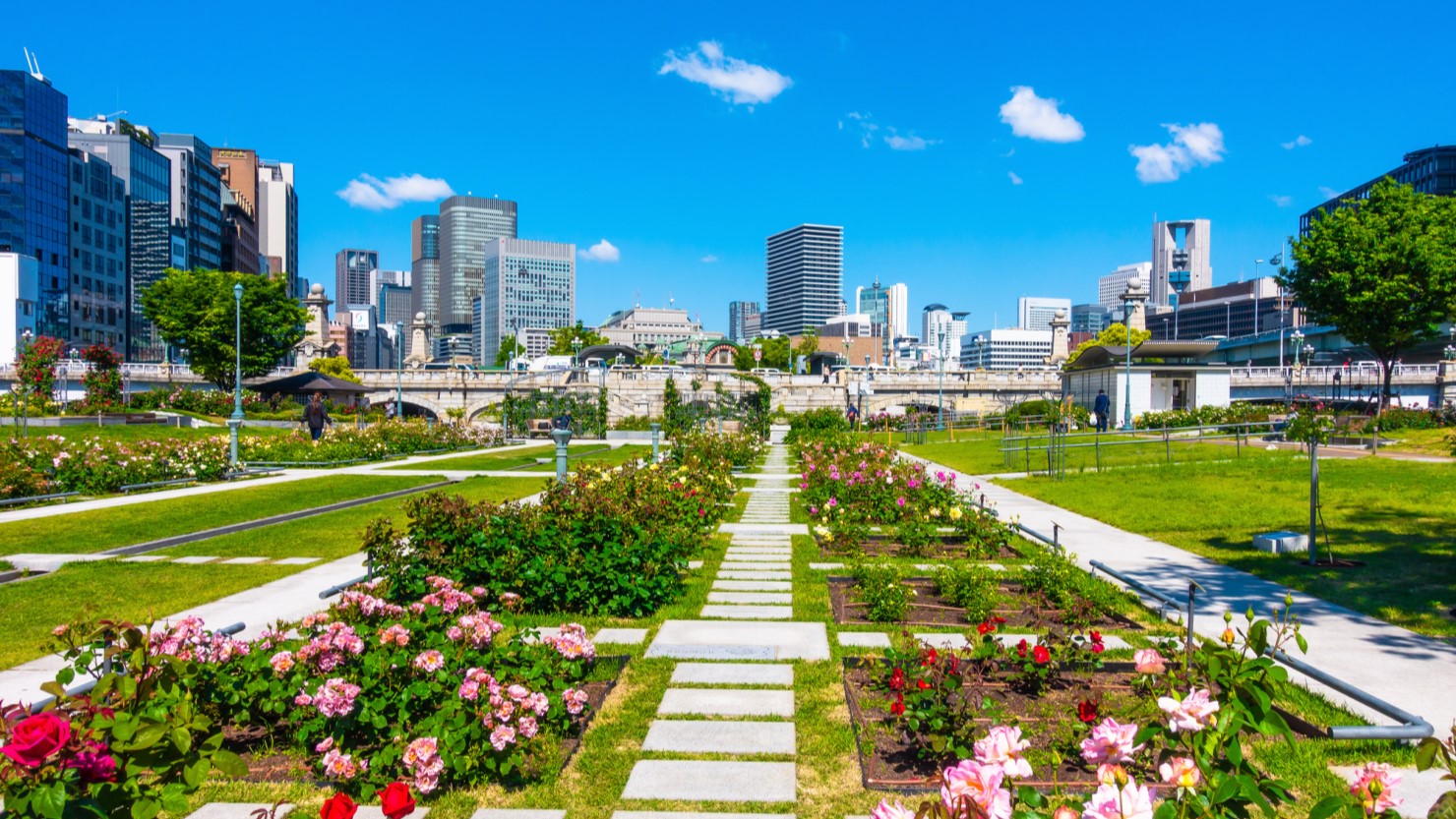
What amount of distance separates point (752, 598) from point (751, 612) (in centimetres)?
63

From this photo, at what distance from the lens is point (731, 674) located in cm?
644

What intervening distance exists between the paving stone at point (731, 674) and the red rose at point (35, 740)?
407 centimetres

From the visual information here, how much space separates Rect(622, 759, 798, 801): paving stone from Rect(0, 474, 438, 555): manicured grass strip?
10.5 meters

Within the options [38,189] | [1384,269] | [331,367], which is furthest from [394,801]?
[38,189]

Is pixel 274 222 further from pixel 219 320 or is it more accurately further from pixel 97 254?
pixel 219 320

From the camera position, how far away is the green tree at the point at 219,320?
216 feet

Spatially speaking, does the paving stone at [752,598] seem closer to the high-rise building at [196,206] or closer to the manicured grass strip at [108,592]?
the manicured grass strip at [108,592]

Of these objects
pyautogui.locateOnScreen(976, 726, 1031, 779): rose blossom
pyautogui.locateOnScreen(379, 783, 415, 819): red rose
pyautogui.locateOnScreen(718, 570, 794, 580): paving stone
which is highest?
pyautogui.locateOnScreen(976, 726, 1031, 779): rose blossom

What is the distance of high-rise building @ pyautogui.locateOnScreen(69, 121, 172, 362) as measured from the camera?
325 feet

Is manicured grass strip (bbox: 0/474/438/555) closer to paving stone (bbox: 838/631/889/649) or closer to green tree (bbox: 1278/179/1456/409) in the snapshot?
paving stone (bbox: 838/631/889/649)

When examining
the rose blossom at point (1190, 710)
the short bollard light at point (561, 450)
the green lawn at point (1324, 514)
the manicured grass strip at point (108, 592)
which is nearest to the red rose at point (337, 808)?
the rose blossom at point (1190, 710)

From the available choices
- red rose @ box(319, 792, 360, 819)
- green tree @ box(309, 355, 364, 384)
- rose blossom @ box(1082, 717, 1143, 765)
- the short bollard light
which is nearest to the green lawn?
rose blossom @ box(1082, 717, 1143, 765)

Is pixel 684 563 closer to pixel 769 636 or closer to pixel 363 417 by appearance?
pixel 769 636

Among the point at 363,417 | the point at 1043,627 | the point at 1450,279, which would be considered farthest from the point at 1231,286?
the point at 1043,627
